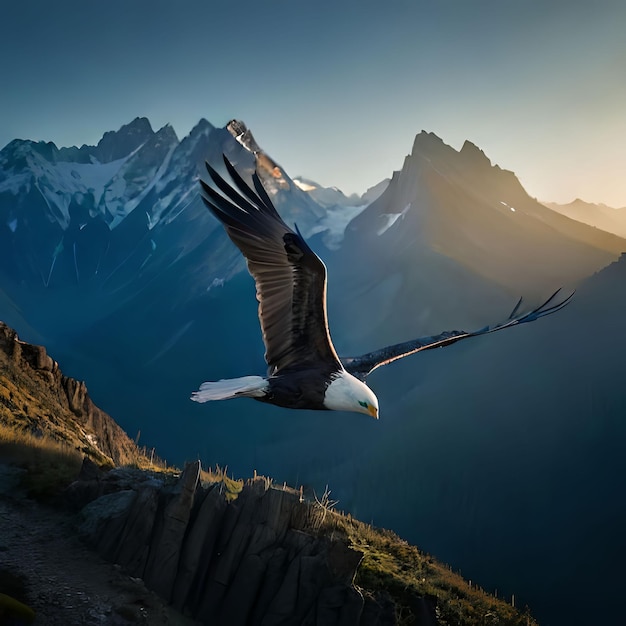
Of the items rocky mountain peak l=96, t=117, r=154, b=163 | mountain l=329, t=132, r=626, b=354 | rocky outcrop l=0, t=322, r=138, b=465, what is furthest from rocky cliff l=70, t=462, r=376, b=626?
rocky mountain peak l=96, t=117, r=154, b=163

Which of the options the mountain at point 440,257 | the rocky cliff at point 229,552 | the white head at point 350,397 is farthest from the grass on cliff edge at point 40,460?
the mountain at point 440,257

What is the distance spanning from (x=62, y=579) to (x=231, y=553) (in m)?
2.33

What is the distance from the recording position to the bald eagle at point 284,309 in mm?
6258

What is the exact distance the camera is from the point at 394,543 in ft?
38.7

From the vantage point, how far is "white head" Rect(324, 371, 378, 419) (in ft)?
20.6

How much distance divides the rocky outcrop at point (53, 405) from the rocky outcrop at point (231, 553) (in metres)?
4.42

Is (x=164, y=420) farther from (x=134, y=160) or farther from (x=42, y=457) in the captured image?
(x=134, y=160)

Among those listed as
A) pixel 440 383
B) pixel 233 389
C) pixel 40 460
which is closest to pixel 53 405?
pixel 40 460

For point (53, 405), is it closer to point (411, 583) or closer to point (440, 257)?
point (411, 583)

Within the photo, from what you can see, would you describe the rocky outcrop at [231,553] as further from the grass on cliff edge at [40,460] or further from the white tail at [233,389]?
the white tail at [233,389]

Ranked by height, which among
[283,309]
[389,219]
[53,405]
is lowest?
[53,405]

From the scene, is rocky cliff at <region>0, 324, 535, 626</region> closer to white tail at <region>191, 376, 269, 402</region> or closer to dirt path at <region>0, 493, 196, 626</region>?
dirt path at <region>0, 493, 196, 626</region>

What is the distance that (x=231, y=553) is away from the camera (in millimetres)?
7461

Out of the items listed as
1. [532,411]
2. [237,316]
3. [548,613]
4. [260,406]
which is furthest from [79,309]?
[548,613]
